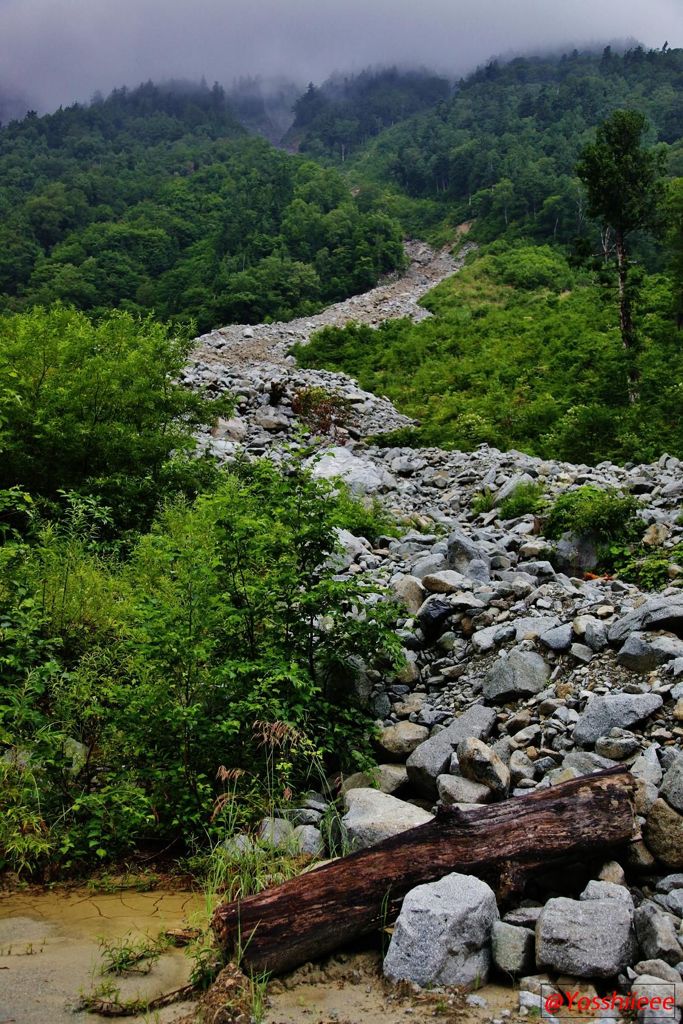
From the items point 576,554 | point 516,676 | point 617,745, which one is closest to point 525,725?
point 516,676

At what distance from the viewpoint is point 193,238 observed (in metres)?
62.6

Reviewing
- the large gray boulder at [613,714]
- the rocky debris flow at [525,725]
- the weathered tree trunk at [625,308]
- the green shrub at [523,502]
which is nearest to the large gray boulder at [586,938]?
the rocky debris flow at [525,725]

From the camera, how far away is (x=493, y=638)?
665 cm

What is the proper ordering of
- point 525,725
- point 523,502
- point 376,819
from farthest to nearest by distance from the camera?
point 523,502 < point 525,725 < point 376,819

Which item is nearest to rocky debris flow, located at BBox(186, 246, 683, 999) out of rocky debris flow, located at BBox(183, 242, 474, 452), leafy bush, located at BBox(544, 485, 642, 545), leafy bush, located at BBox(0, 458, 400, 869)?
leafy bush, located at BBox(544, 485, 642, 545)

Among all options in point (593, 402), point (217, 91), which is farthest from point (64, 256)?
point (217, 91)

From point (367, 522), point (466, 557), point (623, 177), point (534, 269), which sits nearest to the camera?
point (466, 557)

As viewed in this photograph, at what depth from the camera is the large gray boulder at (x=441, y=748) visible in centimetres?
521

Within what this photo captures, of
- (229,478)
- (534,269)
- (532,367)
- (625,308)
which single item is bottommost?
(229,478)

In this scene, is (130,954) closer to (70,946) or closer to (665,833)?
(70,946)

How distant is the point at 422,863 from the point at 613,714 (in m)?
1.83

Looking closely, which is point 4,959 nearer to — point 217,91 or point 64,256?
point 64,256

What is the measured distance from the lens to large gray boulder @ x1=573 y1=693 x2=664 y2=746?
4.88 m

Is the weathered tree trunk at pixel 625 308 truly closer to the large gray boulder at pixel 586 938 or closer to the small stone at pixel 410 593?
the small stone at pixel 410 593
